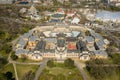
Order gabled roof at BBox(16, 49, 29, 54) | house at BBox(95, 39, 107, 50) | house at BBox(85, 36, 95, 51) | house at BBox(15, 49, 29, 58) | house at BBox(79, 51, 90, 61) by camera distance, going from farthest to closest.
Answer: house at BBox(85, 36, 95, 51), house at BBox(95, 39, 107, 50), gabled roof at BBox(16, 49, 29, 54), house at BBox(15, 49, 29, 58), house at BBox(79, 51, 90, 61)

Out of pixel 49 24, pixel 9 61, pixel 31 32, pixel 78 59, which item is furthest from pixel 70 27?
pixel 9 61

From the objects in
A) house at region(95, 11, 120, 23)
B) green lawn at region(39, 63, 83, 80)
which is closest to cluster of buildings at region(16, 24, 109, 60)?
green lawn at region(39, 63, 83, 80)

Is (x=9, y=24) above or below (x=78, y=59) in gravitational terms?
above

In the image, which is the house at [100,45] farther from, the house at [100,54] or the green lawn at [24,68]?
the green lawn at [24,68]

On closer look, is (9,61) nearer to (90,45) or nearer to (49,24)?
(90,45)

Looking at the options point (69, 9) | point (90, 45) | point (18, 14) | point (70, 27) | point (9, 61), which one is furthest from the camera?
point (69, 9)

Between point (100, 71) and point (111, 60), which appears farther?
point (111, 60)

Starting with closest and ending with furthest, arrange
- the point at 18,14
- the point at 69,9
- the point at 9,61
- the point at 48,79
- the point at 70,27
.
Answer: the point at 48,79
the point at 9,61
the point at 70,27
the point at 18,14
the point at 69,9

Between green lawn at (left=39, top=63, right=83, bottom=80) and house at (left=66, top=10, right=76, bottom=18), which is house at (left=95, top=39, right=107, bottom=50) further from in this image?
house at (left=66, top=10, right=76, bottom=18)
